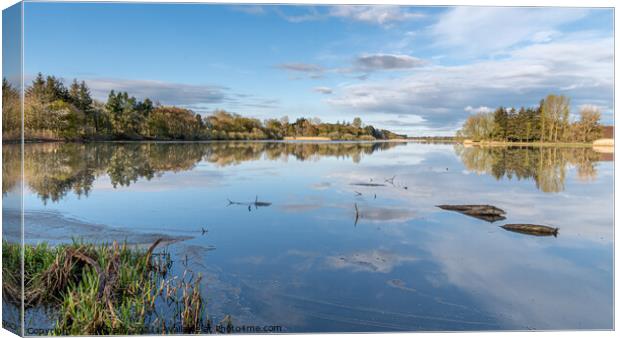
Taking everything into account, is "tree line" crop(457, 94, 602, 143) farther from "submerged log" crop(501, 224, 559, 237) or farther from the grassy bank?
the grassy bank

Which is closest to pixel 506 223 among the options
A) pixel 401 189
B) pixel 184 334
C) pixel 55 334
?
pixel 401 189

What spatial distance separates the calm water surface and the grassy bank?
35 centimetres

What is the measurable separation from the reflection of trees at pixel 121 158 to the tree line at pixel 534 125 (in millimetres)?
1574

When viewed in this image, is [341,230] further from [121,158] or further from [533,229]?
[121,158]

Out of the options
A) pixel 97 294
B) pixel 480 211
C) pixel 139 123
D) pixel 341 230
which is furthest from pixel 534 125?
pixel 97 294

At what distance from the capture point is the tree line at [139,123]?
5.49 m

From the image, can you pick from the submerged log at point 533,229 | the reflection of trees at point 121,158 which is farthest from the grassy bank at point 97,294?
the submerged log at point 533,229

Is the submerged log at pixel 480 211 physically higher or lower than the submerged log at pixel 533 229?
higher

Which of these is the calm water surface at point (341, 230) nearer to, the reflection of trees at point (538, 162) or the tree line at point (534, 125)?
the reflection of trees at point (538, 162)

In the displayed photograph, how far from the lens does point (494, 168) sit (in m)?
10.1

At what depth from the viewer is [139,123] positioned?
672 cm

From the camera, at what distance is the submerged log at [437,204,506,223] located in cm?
804

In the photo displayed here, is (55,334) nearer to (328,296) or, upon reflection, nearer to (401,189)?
(328,296)

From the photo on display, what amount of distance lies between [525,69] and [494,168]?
14.8 ft
